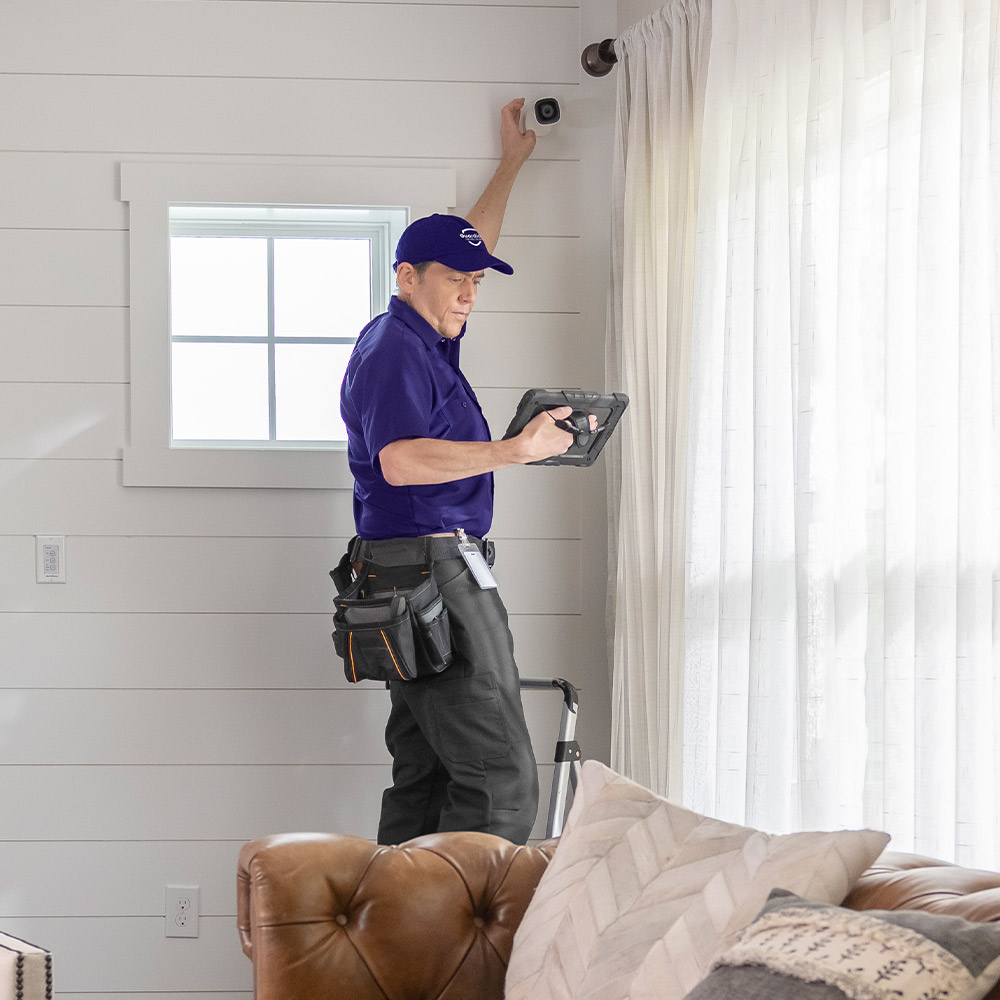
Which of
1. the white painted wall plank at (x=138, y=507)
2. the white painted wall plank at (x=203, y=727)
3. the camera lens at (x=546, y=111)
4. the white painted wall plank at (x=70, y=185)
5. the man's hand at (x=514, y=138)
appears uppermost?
the camera lens at (x=546, y=111)

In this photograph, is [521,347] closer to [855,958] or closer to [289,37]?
[289,37]

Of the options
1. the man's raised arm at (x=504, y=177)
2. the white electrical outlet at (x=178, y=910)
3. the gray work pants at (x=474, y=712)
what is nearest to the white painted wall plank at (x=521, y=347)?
the man's raised arm at (x=504, y=177)

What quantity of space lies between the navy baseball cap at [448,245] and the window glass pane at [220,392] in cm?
77

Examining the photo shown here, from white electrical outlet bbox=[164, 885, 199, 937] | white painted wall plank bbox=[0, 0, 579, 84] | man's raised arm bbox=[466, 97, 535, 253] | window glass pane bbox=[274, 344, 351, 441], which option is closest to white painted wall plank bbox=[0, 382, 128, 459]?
window glass pane bbox=[274, 344, 351, 441]

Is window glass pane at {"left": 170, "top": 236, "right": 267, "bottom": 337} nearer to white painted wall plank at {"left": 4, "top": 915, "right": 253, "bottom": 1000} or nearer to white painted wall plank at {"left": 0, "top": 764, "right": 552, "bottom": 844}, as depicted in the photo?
white painted wall plank at {"left": 0, "top": 764, "right": 552, "bottom": 844}

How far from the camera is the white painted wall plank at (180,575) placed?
2730 mm

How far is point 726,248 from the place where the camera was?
2258mm

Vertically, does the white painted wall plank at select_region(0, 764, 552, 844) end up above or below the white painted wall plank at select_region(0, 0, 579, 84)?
below

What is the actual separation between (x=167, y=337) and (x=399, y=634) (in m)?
1.16

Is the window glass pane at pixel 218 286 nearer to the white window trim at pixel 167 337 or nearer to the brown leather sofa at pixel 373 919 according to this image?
the white window trim at pixel 167 337

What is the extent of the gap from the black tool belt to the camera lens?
4.08ft

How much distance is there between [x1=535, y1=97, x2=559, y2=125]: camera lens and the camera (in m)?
2.81

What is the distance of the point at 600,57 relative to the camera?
9.10 feet

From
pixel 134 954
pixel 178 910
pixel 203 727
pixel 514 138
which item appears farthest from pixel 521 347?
pixel 134 954
